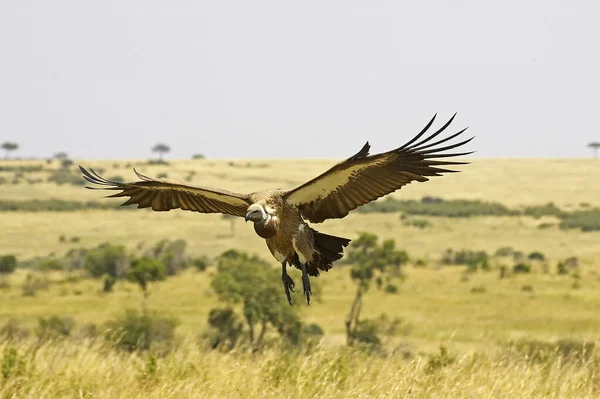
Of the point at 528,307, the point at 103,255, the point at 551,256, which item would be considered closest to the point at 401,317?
the point at 528,307

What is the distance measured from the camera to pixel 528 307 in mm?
37250

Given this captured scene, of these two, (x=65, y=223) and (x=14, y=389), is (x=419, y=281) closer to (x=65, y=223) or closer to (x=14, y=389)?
(x=65, y=223)

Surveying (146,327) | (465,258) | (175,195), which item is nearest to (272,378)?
(175,195)

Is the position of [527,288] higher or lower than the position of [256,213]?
lower

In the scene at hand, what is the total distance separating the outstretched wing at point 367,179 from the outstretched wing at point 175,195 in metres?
0.49

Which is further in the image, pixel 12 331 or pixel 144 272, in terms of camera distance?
pixel 144 272

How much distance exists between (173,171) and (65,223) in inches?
1039

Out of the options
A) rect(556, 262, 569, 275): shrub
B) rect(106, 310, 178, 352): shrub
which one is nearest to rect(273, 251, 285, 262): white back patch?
rect(106, 310, 178, 352): shrub

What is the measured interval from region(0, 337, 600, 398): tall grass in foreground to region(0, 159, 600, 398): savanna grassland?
2cm

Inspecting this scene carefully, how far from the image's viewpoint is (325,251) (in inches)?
287

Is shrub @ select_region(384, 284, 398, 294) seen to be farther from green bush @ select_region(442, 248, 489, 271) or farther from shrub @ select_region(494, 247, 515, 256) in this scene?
shrub @ select_region(494, 247, 515, 256)

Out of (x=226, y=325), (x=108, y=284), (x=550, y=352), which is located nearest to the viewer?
(x=550, y=352)

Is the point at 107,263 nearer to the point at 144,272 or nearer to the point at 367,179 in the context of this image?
the point at 144,272

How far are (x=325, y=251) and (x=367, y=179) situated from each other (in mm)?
732
